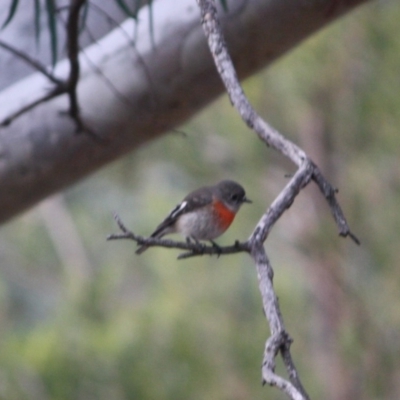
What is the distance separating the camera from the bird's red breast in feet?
7.50

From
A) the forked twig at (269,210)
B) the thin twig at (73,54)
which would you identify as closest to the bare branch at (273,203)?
the forked twig at (269,210)

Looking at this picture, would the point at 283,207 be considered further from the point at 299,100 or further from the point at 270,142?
the point at 299,100

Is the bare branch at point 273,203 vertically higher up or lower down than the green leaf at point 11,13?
lower down

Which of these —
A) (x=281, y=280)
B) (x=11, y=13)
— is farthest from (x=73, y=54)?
(x=281, y=280)

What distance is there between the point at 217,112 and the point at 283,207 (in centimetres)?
444

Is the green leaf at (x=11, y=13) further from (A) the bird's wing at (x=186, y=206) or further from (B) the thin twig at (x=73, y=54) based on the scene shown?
(A) the bird's wing at (x=186, y=206)

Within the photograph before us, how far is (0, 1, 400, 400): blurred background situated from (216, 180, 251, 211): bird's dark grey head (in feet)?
6.32

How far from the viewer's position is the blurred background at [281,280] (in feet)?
14.0

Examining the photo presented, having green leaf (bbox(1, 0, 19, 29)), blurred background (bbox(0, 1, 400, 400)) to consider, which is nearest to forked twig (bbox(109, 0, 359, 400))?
green leaf (bbox(1, 0, 19, 29))

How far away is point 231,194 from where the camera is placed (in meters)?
2.40

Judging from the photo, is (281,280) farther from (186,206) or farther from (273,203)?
(273,203)

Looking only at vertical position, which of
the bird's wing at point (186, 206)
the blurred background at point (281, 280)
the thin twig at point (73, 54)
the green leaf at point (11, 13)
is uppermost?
the green leaf at point (11, 13)

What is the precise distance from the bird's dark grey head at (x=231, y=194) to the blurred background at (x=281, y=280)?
1.93m

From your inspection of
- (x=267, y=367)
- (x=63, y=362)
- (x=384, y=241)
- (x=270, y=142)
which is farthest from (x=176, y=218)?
(x=384, y=241)
